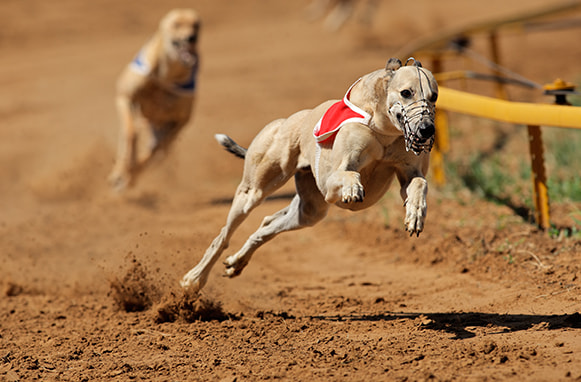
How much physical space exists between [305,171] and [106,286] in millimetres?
2143

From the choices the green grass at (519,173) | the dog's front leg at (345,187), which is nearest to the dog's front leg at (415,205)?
the dog's front leg at (345,187)

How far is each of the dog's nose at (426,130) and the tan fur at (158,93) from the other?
568cm

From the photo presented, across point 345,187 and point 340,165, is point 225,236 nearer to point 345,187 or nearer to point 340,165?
point 340,165

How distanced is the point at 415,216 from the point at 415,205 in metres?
0.08

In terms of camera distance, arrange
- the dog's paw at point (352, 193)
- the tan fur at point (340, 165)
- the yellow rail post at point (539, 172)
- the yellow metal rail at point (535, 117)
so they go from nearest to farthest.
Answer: the dog's paw at point (352, 193) → the tan fur at point (340, 165) → the yellow metal rail at point (535, 117) → the yellow rail post at point (539, 172)

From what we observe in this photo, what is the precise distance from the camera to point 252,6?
2045 cm

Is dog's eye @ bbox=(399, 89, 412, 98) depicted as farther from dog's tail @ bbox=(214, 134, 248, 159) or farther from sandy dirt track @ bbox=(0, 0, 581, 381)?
dog's tail @ bbox=(214, 134, 248, 159)

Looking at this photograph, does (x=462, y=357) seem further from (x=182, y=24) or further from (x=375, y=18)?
(x=375, y=18)

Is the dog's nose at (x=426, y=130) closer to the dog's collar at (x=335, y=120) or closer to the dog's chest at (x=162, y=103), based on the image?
the dog's collar at (x=335, y=120)

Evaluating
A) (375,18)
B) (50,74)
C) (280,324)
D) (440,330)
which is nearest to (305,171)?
(280,324)

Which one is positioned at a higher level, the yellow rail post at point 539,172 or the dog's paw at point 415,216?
the yellow rail post at point 539,172

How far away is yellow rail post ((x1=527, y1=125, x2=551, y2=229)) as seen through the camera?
18.4ft

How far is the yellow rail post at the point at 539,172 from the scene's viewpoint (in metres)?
5.61

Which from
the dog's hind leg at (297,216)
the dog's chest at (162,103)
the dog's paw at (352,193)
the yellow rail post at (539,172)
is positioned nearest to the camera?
the dog's paw at (352,193)
